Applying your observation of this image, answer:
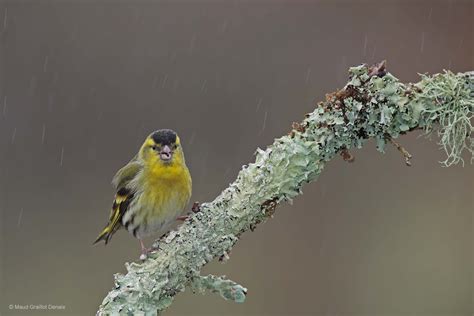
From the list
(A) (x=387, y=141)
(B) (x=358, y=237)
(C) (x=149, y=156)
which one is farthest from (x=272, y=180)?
(B) (x=358, y=237)

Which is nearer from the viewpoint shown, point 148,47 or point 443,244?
point 443,244

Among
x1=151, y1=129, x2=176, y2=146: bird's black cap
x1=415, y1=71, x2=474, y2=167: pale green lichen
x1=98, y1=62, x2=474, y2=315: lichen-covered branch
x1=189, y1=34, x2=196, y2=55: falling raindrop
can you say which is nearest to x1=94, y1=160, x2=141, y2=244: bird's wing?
x1=151, y1=129, x2=176, y2=146: bird's black cap

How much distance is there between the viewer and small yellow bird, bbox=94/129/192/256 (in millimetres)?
3875

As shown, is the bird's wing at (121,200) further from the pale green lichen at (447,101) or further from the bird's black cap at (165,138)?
the pale green lichen at (447,101)

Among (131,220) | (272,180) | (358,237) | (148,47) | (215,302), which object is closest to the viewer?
(272,180)

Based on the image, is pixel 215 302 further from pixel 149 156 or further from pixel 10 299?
pixel 149 156

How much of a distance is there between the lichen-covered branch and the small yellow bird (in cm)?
115

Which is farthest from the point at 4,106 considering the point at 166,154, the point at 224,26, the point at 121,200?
the point at 166,154

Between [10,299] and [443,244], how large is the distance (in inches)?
174

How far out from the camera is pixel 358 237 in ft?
24.3

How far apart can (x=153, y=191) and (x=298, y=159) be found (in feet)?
4.83

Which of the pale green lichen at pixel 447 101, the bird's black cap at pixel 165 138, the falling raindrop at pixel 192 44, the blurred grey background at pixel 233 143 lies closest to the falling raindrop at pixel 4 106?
the blurred grey background at pixel 233 143

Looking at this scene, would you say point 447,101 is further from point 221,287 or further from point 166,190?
point 166,190

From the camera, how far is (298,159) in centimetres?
265
